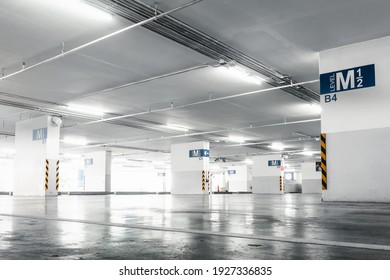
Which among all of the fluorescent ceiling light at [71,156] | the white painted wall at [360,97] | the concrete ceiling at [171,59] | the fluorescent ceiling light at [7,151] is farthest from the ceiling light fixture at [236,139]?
the fluorescent ceiling light at [7,151]

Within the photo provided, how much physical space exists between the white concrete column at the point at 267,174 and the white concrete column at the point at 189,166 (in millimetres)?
11025

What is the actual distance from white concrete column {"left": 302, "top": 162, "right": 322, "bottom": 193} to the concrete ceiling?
24734 mm

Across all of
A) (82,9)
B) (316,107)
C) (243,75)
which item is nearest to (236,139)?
(316,107)

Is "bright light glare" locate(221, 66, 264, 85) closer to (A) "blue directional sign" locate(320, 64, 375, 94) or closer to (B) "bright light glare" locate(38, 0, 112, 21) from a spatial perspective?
(A) "blue directional sign" locate(320, 64, 375, 94)

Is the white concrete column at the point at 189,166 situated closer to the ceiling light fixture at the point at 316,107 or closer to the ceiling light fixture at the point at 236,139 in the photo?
the ceiling light fixture at the point at 236,139

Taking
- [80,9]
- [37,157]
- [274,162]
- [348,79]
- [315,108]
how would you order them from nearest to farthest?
[80,9], [348,79], [315,108], [37,157], [274,162]

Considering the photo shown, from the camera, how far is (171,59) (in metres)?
10.9

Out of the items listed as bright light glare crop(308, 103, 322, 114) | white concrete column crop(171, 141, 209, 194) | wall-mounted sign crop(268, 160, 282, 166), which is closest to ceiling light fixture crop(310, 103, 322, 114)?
bright light glare crop(308, 103, 322, 114)

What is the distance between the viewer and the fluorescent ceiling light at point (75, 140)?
89.0 feet

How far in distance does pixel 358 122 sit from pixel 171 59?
18.3 ft

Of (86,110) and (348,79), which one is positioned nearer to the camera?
(348,79)

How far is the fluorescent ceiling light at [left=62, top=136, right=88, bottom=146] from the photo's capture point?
89.0ft

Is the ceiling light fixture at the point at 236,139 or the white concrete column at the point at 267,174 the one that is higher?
the ceiling light fixture at the point at 236,139

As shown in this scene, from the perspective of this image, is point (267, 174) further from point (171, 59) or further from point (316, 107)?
point (171, 59)
